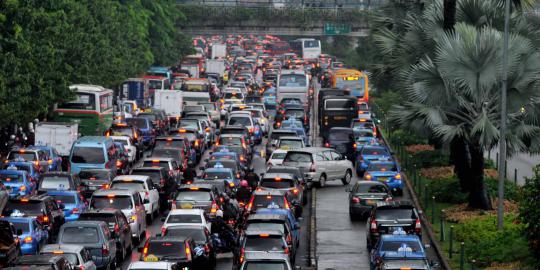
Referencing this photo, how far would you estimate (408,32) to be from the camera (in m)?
49.2

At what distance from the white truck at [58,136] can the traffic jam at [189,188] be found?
5cm

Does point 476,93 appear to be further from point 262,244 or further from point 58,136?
point 58,136

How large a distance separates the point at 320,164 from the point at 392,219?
1715cm

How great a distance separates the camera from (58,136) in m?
58.2

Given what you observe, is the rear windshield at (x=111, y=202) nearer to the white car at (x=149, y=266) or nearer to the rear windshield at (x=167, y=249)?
the rear windshield at (x=167, y=249)

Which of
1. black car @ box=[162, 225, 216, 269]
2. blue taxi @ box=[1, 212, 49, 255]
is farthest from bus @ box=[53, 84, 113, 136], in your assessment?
black car @ box=[162, 225, 216, 269]

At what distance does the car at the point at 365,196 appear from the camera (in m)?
45.3

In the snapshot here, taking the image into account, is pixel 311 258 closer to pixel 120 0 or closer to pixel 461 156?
pixel 461 156

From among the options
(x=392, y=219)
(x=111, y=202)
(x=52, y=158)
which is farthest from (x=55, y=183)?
(x=392, y=219)

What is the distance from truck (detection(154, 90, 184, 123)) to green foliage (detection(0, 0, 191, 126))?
13.7 ft

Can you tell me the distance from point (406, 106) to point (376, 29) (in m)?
17.6

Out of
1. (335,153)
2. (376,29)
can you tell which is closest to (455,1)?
(335,153)

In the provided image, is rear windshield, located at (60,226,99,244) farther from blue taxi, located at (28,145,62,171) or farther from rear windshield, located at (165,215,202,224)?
blue taxi, located at (28,145,62,171)

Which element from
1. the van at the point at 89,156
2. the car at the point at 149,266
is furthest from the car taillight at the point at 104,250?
the van at the point at 89,156
